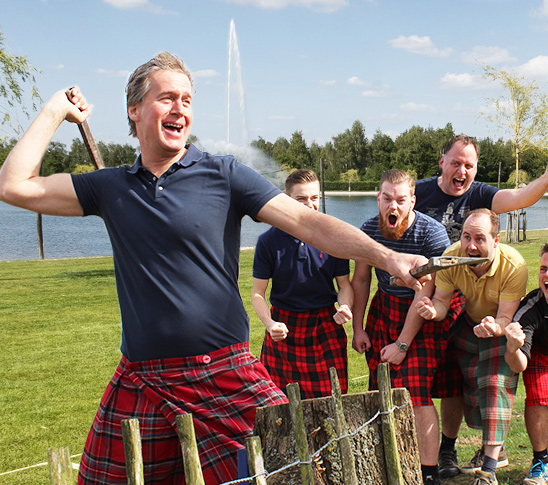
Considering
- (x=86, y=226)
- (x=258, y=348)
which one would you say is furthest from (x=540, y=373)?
(x=86, y=226)

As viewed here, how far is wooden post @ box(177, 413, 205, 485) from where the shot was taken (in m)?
2.00

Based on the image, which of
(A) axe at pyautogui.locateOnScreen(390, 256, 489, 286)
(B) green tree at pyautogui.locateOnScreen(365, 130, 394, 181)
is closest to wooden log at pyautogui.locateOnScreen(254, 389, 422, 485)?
(A) axe at pyautogui.locateOnScreen(390, 256, 489, 286)

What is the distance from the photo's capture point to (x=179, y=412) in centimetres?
246

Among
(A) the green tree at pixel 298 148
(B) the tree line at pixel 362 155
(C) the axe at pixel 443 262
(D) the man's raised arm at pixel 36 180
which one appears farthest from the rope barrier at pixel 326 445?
(A) the green tree at pixel 298 148

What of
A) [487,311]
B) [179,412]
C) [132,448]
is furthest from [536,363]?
[132,448]

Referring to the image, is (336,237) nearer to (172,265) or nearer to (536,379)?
(172,265)

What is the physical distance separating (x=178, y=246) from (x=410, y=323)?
2125 mm

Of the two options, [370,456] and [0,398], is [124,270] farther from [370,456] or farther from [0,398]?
[0,398]

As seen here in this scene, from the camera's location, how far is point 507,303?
4059 millimetres

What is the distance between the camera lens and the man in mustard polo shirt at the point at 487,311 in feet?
12.9

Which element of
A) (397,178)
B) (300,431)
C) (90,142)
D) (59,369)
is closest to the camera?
(300,431)

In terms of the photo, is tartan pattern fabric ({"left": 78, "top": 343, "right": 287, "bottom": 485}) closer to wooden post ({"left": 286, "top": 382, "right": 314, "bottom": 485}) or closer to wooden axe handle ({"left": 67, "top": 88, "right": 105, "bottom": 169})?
wooden post ({"left": 286, "top": 382, "right": 314, "bottom": 485})

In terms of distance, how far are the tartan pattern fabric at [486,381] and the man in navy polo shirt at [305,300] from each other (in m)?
0.82

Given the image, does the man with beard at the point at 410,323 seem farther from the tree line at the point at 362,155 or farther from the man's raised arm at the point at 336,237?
the tree line at the point at 362,155
